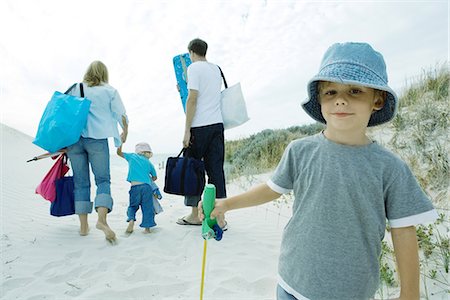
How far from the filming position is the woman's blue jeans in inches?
152

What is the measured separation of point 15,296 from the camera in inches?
104

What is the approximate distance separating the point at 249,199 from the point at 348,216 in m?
0.50

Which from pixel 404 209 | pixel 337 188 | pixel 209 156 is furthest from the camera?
pixel 209 156

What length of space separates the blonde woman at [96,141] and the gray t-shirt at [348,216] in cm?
296

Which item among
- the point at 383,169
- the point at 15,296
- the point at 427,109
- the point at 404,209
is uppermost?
the point at 427,109

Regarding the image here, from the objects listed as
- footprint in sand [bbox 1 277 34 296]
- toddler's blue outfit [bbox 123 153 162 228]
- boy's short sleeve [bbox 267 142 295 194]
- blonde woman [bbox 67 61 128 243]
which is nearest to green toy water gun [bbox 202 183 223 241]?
boy's short sleeve [bbox 267 142 295 194]

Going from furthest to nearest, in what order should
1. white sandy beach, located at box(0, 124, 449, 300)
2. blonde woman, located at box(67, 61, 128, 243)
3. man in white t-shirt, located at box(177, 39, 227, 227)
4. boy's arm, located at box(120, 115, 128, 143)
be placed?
boy's arm, located at box(120, 115, 128, 143) < man in white t-shirt, located at box(177, 39, 227, 227) < blonde woman, located at box(67, 61, 128, 243) < white sandy beach, located at box(0, 124, 449, 300)

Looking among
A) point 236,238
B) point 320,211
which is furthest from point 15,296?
point 320,211

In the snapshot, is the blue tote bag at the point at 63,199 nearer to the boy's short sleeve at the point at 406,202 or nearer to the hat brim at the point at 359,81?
the hat brim at the point at 359,81

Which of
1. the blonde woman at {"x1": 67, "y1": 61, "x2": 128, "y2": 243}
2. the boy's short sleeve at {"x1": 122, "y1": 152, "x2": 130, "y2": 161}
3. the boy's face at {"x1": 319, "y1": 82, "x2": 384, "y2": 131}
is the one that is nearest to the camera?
the boy's face at {"x1": 319, "y1": 82, "x2": 384, "y2": 131}

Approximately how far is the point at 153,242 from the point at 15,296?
4.80 ft

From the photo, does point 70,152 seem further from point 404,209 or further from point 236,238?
point 404,209

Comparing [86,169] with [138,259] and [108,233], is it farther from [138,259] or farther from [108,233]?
[138,259]

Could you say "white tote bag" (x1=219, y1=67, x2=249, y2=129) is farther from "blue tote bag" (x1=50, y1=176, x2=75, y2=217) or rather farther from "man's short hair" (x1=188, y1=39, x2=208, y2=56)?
"blue tote bag" (x1=50, y1=176, x2=75, y2=217)
